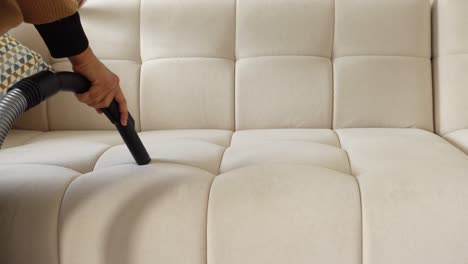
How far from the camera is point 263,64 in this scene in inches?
62.1

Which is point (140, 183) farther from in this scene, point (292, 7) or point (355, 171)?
point (292, 7)

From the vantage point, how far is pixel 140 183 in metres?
0.88

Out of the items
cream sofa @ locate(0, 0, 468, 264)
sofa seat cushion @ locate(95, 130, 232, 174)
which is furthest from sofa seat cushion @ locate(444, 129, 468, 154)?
sofa seat cushion @ locate(95, 130, 232, 174)

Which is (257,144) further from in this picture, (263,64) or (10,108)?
(10,108)

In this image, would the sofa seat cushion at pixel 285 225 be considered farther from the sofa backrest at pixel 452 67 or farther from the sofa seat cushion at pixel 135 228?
the sofa backrest at pixel 452 67

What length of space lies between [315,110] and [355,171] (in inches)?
24.0

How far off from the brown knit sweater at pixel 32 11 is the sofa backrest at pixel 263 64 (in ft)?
2.70

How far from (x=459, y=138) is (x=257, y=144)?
635 mm

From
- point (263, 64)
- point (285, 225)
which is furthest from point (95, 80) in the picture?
point (263, 64)

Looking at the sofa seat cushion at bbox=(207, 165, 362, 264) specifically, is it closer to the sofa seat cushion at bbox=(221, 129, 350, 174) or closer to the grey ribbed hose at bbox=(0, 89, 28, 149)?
the sofa seat cushion at bbox=(221, 129, 350, 174)

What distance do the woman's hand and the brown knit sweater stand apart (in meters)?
0.13

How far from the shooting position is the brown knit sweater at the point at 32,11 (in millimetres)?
679

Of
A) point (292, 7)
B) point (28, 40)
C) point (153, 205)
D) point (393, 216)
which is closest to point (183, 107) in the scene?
point (292, 7)

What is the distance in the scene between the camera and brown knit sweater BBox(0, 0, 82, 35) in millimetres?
679
